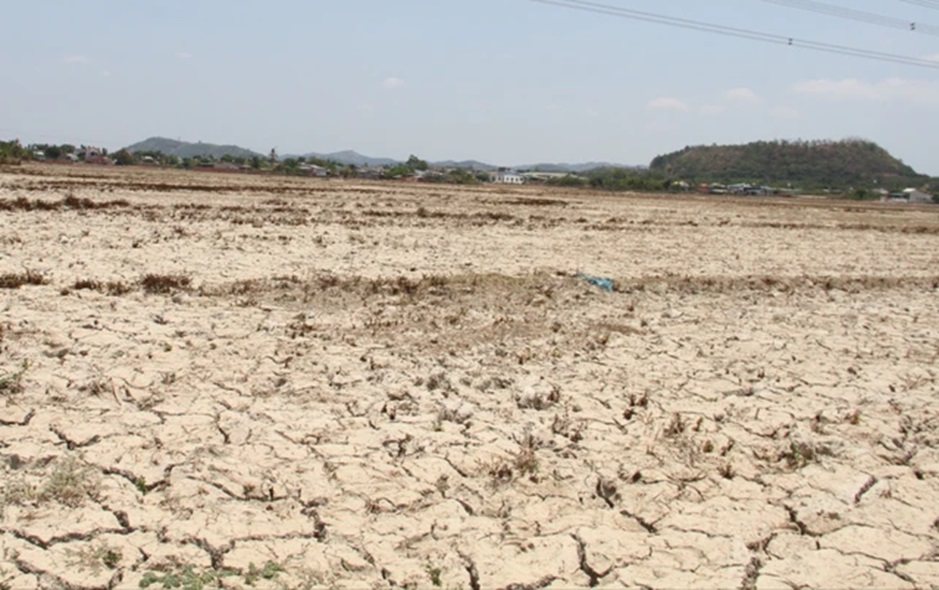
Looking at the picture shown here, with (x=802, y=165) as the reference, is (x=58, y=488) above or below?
below

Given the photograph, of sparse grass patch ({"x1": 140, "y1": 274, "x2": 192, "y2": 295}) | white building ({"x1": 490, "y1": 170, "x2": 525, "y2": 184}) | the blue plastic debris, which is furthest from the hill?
sparse grass patch ({"x1": 140, "y1": 274, "x2": 192, "y2": 295})

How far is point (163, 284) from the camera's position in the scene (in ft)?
30.8

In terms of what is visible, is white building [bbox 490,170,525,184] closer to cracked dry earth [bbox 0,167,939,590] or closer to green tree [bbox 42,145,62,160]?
green tree [bbox 42,145,62,160]

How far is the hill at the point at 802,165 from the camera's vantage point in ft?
510

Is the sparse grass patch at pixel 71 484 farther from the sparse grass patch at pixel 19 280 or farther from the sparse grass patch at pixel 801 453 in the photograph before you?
the sparse grass patch at pixel 19 280

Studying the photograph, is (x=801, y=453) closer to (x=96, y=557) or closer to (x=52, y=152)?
(x=96, y=557)

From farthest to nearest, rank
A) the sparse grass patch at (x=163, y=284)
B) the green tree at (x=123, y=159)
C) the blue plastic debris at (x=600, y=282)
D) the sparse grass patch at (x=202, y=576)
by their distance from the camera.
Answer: the green tree at (x=123, y=159) → the blue plastic debris at (x=600, y=282) → the sparse grass patch at (x=163, y=284) → the sparse grass patch at (x=202, y=576)

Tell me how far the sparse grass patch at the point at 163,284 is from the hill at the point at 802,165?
153 meters

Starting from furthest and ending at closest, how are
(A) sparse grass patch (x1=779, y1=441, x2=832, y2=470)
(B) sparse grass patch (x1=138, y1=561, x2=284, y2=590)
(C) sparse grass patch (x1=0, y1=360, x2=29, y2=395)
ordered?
(C) sparse grass patch (x1=0, y1=360, x2=29, y2=395) → (A) sparse grass patch (x1=779, y1=441, x2=832, y2=470) → (B) sparse grass patch (x1=138, y1=561, x2=284, y2=590)

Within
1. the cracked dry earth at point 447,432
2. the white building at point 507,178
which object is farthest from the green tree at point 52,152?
the cracked dry earth at point 447,432

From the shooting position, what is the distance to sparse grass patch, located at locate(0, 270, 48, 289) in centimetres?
874

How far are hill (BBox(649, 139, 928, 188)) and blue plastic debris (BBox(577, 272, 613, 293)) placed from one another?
148m

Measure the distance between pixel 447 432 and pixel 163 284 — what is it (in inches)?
222

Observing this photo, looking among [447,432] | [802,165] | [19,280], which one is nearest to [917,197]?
[802,165]
